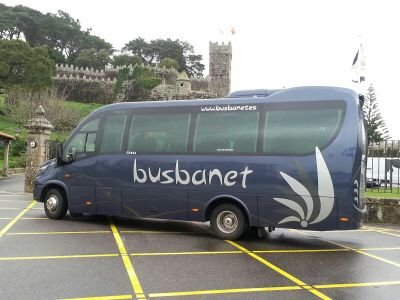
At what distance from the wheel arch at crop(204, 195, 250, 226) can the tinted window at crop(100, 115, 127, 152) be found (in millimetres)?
2715

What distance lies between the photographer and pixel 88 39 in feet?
297

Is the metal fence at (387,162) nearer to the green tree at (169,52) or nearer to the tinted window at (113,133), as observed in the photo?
the tinted window at (113,133)

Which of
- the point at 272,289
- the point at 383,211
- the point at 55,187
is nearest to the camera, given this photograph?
the point at 272,289

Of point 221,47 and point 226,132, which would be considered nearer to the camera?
point 226,132

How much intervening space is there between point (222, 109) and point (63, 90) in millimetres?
60737

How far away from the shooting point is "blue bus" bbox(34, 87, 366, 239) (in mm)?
8586

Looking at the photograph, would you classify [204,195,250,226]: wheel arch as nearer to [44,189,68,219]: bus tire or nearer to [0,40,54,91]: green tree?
[44,189,68,219]: bus tire

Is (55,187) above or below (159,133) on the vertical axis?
below

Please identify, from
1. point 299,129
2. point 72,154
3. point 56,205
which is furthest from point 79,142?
point 299,129

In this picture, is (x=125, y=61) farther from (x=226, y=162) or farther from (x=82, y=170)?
(x=226, y=162)

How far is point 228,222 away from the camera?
374 inches

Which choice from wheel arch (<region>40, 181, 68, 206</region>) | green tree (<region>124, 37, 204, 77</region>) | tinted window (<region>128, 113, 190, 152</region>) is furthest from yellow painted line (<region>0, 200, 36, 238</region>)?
green tree (<region>124, 37, 204, 77</region>)

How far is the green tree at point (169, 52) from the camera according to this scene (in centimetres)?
9556

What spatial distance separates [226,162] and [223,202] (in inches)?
34.5
